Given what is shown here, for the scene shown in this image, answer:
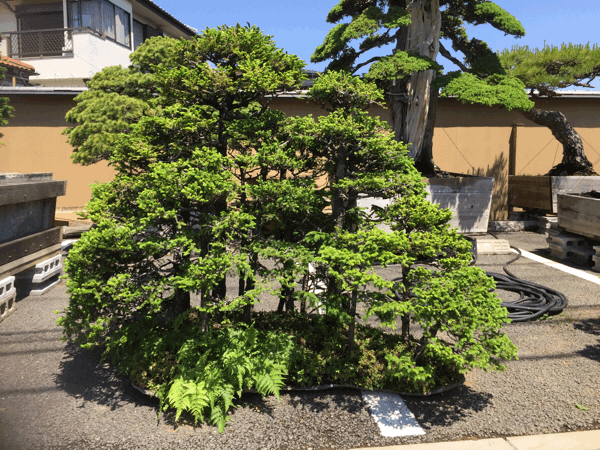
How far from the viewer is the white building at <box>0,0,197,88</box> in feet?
61.7

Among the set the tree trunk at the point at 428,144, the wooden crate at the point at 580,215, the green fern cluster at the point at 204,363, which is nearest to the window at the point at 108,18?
the tree trunk at the point at 428,144

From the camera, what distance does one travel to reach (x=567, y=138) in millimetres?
13242

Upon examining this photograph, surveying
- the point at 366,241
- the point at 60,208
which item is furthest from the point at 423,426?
the point at 60,208

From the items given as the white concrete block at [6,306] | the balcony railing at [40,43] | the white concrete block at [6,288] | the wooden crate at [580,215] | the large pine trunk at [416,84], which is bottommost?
the white concrete block at [6,306]

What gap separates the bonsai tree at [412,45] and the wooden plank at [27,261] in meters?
7.10

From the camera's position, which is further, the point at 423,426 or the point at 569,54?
the point at 569,54

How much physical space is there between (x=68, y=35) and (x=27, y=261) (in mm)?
15653

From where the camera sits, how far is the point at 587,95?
47.9 ft

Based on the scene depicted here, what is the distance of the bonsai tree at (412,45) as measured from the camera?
897 centimetres

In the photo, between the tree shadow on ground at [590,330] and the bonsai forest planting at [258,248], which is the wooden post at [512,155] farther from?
the bonsai forest planting at [258,248]

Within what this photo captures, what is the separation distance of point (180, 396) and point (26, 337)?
11.1ft

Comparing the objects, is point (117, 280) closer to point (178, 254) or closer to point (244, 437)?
point (178, 254)

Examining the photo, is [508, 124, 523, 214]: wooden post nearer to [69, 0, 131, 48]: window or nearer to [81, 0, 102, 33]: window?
[69, 0, 131, 48]: window

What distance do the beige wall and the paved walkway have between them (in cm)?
1155
